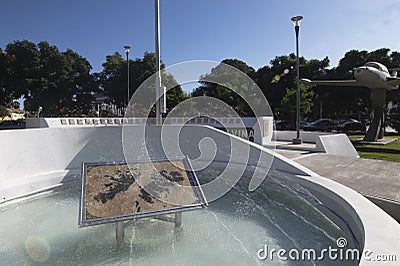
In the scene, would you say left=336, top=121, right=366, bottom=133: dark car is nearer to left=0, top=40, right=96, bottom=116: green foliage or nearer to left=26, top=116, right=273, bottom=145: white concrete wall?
left=26, top=116, right=273, bottom=145: white concrete wall

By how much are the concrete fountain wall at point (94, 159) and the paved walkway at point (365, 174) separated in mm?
798

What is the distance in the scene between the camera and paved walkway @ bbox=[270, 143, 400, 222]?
523cm

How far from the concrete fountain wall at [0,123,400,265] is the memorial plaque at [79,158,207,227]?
2384 millimetres

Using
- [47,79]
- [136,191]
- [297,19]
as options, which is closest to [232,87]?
[297,19]

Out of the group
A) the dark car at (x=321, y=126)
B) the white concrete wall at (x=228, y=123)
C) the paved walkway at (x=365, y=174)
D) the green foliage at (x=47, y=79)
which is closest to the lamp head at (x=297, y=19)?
the white concrete wall at (x=228, y=123)

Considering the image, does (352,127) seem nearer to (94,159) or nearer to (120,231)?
(94,159)

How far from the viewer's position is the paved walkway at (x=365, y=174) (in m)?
5.23

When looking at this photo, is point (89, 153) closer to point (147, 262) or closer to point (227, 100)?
point (147, 262)

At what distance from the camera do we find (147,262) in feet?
12.5

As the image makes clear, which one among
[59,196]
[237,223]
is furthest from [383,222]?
[59,196]

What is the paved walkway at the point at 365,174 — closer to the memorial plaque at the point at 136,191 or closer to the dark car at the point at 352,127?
the memorial plaque at the point at 136,191

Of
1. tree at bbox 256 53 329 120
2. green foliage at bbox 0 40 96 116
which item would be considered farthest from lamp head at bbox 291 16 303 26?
green foliage at bbox 0 40 96 116

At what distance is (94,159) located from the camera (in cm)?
959

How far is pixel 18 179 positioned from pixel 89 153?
7.85ft
